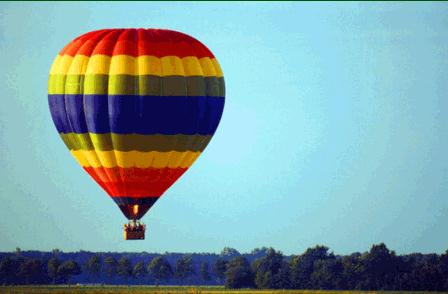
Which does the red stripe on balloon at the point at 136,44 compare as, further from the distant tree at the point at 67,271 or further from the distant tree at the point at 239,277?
the distant tree at the point at 67,271

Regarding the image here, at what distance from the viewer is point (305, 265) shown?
437 ft

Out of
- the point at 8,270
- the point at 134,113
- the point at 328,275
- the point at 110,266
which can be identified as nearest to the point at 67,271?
the point at 8,270

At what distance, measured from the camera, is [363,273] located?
4941 inches

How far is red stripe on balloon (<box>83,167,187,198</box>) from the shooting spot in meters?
76.0

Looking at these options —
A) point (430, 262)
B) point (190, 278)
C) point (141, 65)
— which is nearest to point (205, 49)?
point (141, 65)

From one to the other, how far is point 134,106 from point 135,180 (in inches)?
148

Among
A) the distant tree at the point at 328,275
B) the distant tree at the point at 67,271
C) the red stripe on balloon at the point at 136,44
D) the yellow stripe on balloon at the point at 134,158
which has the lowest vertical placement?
the yellow stripe on balloon at the point at 134,158

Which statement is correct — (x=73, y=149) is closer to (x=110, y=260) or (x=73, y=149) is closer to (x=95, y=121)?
(x=95, y=121)

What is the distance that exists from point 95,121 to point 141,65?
3.38 meters

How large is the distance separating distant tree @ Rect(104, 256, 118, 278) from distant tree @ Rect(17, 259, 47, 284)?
1228 centimetres

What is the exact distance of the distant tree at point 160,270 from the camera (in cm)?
17175

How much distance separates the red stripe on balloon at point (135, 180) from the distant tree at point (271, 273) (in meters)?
50.9

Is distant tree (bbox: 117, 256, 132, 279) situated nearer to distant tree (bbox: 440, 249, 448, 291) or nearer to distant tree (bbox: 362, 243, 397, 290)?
distant tree (bbox: 362, 243, 397, 290)

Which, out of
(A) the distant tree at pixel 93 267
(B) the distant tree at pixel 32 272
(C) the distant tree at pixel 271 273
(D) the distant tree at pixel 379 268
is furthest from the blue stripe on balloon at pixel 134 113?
(A) the distant tree at pixel 93 267
